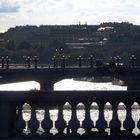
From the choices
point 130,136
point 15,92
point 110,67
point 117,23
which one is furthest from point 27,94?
point 117,23

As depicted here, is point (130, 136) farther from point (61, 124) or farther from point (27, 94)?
point (27, 94)

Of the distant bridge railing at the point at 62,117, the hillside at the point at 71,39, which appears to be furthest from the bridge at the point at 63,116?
the hillside at the point at 71,39

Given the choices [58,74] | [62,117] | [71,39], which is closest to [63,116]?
[62,117]

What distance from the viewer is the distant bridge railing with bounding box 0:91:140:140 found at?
6.60m

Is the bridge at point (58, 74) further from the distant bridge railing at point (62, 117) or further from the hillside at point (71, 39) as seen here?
the hillside at point (71, 39)

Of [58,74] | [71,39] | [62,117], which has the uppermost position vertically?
[71,39]

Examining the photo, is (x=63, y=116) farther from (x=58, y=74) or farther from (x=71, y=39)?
(x=71, y=39)

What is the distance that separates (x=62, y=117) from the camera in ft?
21.9

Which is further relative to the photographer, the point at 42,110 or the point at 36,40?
the point at 36,40

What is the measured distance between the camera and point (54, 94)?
6605mm

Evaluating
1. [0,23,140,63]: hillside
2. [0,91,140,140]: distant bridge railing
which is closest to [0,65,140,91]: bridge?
[0,91,140,140]: distant bridge railing

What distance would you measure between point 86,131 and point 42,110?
543 millimetres

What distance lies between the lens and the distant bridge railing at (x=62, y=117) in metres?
6.60

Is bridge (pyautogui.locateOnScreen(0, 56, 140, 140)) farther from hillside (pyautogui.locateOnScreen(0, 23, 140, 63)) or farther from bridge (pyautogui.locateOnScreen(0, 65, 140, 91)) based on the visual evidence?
hillside (pyautogui.locateOnScreen(0, 23, 140, 63))
